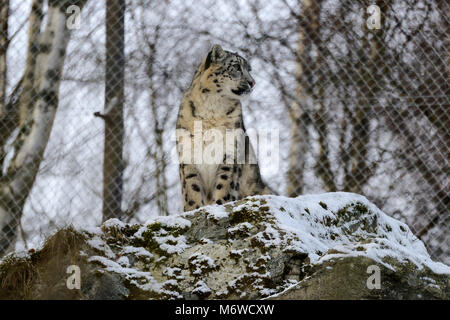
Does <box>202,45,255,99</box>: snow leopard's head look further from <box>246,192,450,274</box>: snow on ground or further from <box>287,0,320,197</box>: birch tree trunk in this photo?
<box>246,192,450,274</box>: snow on ground

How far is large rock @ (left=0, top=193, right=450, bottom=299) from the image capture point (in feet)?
6.92

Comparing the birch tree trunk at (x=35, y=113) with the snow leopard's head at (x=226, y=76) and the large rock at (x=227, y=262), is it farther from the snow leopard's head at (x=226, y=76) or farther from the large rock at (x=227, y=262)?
the large rock at (x=227, y=262)

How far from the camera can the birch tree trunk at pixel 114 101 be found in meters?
4.21

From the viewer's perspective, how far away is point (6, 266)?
7.68 feet

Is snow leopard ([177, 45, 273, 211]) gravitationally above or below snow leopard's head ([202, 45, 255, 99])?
below

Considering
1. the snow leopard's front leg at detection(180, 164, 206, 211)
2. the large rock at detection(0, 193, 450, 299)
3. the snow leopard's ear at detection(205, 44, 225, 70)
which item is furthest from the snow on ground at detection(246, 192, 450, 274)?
the snow leopard's ear at detection(205, 44, 225, 70)

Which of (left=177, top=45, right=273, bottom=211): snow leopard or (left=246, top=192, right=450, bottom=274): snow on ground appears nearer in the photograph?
(left=246, top=192, right=450, bottom=274): snow on ground

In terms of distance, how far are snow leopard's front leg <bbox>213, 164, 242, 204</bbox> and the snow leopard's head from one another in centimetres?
48

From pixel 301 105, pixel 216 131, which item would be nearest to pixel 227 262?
pixel 216 131

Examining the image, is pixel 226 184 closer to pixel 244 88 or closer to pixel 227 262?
pixel 244 88

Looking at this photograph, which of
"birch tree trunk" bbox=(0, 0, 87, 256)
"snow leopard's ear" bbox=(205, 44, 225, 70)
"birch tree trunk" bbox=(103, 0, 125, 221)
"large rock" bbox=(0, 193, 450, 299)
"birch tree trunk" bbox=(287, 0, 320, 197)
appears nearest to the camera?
"large rock" bbox=(0, 193, 450, 299)

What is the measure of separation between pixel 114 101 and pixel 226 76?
1.01m

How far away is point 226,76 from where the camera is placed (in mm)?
3865
